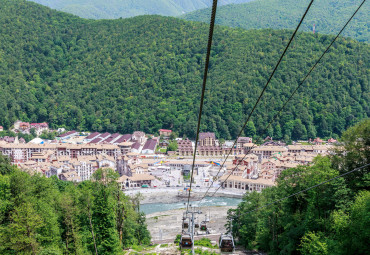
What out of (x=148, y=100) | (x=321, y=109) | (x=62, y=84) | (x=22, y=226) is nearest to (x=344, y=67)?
(x=321, y=109)

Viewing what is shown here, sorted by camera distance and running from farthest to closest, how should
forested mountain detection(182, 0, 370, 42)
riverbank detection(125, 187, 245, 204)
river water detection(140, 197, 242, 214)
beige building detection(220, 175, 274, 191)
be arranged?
forested mountain detection(182, 0, 370, 42) → beige building detection(220, 175, 274, 191) → riverbank detection(125, 187, 245, 204) → river water detection(140, 197, 242, 214)

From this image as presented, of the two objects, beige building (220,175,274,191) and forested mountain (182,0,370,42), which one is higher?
forested mountain (182,0,370,42)

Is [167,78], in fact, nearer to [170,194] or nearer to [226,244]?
[170,194]

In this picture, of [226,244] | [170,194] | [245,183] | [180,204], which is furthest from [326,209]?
[245,183]

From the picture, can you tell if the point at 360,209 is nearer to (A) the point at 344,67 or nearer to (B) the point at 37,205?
(B) the point at 37,205

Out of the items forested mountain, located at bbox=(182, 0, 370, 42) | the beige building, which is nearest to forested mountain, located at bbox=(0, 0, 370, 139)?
forested mountain, located at bbox=(182, 0, 370, 42)

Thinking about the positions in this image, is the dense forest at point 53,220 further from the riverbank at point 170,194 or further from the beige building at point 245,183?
the beige building at point 245,183

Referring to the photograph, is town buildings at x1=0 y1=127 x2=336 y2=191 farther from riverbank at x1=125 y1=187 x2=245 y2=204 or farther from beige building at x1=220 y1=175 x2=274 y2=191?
riverbank at x1=125 y1=187 x2=245 y2=204
